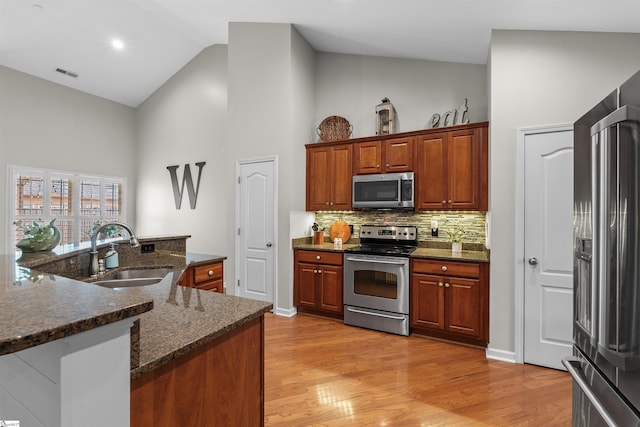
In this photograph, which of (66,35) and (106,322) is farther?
(66,35)

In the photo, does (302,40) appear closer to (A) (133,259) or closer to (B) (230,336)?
(A) (133,259)

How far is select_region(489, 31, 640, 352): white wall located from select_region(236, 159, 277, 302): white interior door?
8.31 ft

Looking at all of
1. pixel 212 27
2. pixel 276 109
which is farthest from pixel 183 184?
pixel 276 109

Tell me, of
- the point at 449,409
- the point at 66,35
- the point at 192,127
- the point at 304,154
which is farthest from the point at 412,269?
the point at 66,35

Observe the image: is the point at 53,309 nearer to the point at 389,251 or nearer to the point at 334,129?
the point at 389,251

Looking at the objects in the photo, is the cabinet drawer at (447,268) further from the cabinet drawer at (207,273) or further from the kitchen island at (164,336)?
the kitchen island at (164,336)

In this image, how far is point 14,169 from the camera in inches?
195

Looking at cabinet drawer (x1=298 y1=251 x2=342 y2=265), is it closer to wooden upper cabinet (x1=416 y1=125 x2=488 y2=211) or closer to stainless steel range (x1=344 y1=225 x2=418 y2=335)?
stainless steel range (x1=344 y1=225 x2=418 y2=335)

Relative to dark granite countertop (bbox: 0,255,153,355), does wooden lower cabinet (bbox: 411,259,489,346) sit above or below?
below

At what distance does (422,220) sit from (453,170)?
79cm

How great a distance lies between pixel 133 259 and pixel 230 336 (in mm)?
1926

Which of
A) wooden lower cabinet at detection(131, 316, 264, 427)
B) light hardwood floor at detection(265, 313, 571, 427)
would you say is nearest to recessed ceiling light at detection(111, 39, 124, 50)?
light hardwood floor at detection(265, 313, 571, 427)

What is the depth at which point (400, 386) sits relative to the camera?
93.7 inches

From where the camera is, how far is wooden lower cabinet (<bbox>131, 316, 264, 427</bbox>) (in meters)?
0.94
